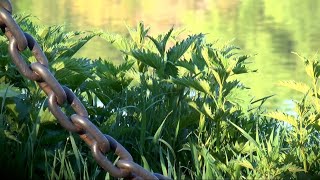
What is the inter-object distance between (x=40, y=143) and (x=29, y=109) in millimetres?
181

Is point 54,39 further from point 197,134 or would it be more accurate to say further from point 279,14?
point 279,14

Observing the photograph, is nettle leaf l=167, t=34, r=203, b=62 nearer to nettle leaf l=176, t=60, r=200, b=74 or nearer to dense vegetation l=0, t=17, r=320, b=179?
dense vegetation l=0, t=17, r=320, b=179

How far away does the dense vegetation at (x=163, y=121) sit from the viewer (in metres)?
2.56

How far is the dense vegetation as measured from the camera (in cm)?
256

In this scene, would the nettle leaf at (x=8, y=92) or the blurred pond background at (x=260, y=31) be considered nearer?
the nettle leaf at (x=8, y=92)

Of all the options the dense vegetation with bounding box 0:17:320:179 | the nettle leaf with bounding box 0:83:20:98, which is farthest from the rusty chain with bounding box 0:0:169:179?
the nettle leaf with bounding box 0:83:20:98

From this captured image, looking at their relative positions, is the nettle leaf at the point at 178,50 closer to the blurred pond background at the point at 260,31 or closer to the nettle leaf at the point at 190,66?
the nettle leaf at the point at 190,66

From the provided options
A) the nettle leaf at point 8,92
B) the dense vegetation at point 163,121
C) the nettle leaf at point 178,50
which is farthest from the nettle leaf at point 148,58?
the nettle leaf at point 8,92

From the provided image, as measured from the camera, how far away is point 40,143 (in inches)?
105

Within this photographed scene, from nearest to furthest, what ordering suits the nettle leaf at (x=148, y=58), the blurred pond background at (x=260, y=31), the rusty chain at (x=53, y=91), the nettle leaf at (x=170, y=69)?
1. the rusty chain at (x=53, y=91)
2. the nettle leaf at (x=148, y=58)
3. the nettle leaf at (x=170, y=69)
4. the blurred pond background at (x=260, y=31)

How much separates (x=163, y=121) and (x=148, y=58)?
0.38m

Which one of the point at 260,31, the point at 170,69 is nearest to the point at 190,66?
the point at 170,69

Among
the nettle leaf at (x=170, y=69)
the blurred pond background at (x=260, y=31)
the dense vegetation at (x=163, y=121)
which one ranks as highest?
the nettle leaf at (x=170, y=69)

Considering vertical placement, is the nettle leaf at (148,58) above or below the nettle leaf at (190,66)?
above
